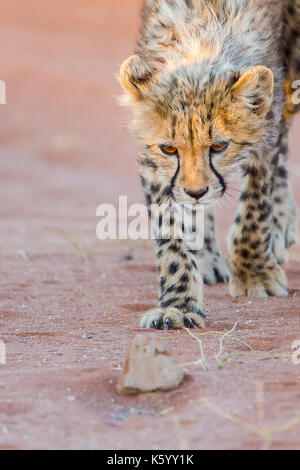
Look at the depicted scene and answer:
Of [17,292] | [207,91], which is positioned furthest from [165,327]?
[17,292]

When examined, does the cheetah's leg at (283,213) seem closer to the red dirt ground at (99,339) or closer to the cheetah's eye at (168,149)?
the red dirt ground at (99,339)

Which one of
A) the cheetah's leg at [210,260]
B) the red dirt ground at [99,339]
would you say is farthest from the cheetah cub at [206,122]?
the cheetah's leg at [210,260]

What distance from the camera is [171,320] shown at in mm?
4828

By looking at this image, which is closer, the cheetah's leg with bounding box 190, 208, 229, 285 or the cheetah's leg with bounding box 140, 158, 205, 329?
Result: the cheetah's leg with bounding box 140, 158, 205, 329

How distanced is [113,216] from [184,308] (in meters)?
5.93

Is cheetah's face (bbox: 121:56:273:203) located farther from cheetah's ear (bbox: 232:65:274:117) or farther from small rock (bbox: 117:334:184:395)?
small rock (bbox: 117:334:184:395)

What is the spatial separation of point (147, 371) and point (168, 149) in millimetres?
1678

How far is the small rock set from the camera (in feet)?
11.6

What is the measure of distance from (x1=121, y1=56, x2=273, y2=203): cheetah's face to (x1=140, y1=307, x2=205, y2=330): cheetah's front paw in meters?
0.61

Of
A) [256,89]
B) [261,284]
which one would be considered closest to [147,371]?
[256,89]

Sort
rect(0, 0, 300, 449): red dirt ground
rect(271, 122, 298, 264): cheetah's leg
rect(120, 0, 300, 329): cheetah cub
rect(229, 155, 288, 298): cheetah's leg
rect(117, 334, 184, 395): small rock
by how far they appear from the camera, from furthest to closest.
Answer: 1. rect(271, 122, 298, 264): cheetah's leg
2. rect(229, 155, 288, 298): cheetah's leg
3. rect(120, 0, 300, 329): cheetah cub
4. rect(117, 334, 184, 395): small rock
5. rect(0, 0, 300, 449): red dirt ground

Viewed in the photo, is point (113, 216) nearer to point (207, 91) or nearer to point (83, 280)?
point (83, 280)

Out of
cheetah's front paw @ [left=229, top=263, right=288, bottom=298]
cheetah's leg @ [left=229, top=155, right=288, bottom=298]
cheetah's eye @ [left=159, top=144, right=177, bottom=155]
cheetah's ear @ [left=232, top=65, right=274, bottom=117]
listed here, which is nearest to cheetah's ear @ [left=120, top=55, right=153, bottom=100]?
cheetah's eye @ [left=159, top=144, right=177, bottom=155]
